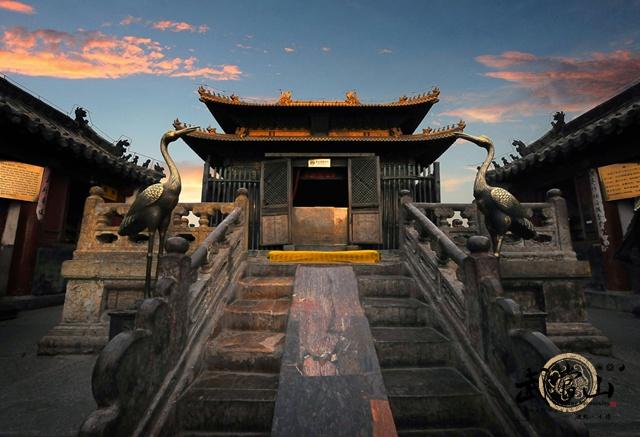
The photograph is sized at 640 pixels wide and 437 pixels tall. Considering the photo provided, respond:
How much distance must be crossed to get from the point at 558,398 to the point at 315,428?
5.91 feet

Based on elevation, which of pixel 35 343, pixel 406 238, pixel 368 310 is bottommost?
pixel 35 343

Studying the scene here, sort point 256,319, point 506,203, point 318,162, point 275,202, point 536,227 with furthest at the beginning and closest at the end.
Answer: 1. point 318,162
2. point 275,202
3. point 536,227
4. point 506,203
5. point 256,319

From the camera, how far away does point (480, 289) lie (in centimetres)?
300

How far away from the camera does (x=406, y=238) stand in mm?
5582

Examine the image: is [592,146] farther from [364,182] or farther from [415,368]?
[415,368]

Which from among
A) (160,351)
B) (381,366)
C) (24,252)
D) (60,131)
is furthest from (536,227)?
(24,252)

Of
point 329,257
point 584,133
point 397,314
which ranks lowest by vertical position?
point 397,314

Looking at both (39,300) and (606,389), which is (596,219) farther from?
(39,300)

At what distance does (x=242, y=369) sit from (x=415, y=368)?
1.84 m

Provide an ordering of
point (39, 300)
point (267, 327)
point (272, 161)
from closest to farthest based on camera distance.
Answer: point (267, 327) < point (39, 300) < point (272, 161)

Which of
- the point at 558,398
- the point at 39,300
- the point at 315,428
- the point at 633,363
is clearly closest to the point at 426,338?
the point at 558,398

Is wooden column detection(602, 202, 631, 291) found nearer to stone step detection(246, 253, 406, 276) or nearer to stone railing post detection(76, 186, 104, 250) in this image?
stone step detection(246, 253, 406, 276)

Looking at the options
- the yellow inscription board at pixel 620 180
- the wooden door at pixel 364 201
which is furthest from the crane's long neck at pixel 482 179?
the yellow inscription board at pixel 620 180
